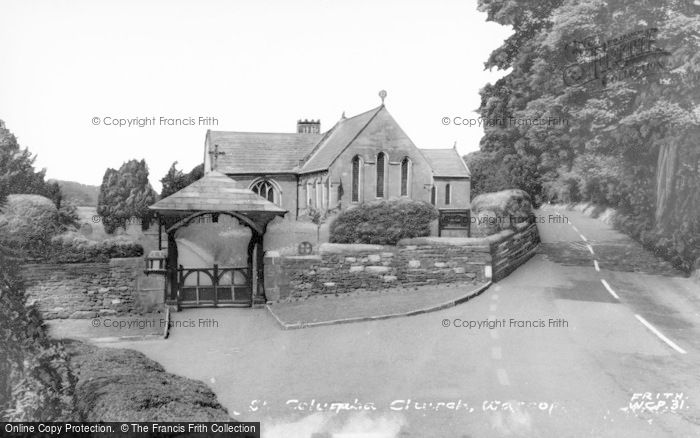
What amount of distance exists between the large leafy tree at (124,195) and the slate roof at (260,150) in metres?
9.44

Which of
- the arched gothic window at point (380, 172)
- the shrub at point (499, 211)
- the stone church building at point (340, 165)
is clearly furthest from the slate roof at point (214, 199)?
the arched gothic window at point (380, 172)

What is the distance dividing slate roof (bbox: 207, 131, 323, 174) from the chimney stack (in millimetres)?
2897

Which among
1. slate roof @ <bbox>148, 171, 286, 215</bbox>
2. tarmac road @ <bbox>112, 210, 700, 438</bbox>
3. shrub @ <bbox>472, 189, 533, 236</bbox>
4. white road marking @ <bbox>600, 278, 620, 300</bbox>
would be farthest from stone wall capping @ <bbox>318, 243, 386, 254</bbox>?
white road marking @ <bbox>600, 278, 620, 300</bbox>

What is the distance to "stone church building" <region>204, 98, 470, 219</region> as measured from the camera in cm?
3672

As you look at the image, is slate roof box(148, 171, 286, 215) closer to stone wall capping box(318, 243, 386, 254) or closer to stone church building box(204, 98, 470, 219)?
stone wall capping box(318, 243, 386, 254)

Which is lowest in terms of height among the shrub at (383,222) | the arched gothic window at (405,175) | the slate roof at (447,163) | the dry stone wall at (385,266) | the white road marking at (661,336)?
the white road marking at (661,336)

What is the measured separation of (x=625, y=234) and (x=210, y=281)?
2616 centimetres

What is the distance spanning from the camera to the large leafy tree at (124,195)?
1277 inches

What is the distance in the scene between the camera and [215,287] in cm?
1955

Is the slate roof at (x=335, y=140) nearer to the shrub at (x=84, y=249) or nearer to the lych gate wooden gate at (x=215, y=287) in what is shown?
the lych gate wooden gate at (x=215, y=287)

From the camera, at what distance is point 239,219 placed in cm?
2009

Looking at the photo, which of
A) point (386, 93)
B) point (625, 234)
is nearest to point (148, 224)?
point (386, 93)

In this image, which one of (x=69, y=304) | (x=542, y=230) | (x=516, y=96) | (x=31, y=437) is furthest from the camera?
(x=542, y=230)

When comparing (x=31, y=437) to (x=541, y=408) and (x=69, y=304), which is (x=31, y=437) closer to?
(x=541, y=408)
